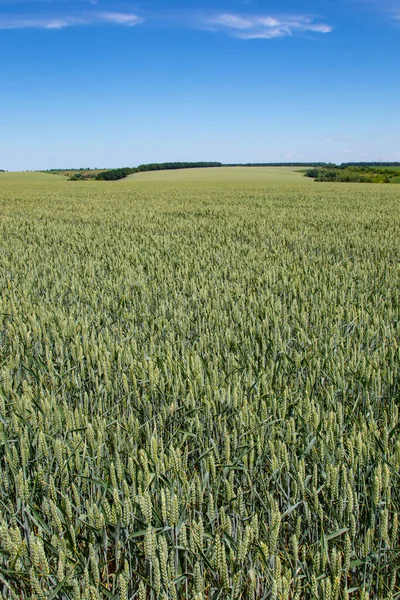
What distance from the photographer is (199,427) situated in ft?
6.51

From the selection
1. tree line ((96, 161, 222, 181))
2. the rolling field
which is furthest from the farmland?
tree line ((96, 161, 222, 181))

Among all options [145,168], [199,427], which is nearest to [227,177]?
[145,168]

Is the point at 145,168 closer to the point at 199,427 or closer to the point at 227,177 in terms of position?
the point at 227,177

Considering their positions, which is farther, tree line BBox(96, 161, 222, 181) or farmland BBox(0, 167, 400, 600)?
tree line BBox(96, 161, 222, 181)

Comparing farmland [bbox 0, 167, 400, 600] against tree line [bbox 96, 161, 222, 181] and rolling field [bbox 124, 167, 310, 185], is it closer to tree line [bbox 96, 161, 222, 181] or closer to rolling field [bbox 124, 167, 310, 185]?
rolling field [bbox 124, 167, 310, 185]

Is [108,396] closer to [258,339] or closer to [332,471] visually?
[258,339]

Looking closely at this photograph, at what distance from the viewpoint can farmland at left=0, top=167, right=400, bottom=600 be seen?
1439mm

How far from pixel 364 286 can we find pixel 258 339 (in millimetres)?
2431

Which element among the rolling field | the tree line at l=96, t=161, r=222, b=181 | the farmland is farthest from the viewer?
the tree line at l=96, t=161, r=222, b=181

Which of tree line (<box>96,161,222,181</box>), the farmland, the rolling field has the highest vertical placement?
tree line (<box>96,161,222,181</box>)

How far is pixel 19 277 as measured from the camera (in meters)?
6.04

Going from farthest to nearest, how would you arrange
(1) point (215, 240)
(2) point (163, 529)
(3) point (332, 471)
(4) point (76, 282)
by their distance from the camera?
(1) point (215, 240)
(4) point (76, 282)
(3) point (332, 471)
(2) point (163, 529)

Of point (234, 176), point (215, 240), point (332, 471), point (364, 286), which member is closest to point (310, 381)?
point (332, 471)

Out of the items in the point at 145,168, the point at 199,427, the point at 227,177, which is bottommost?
the point at 199,427
